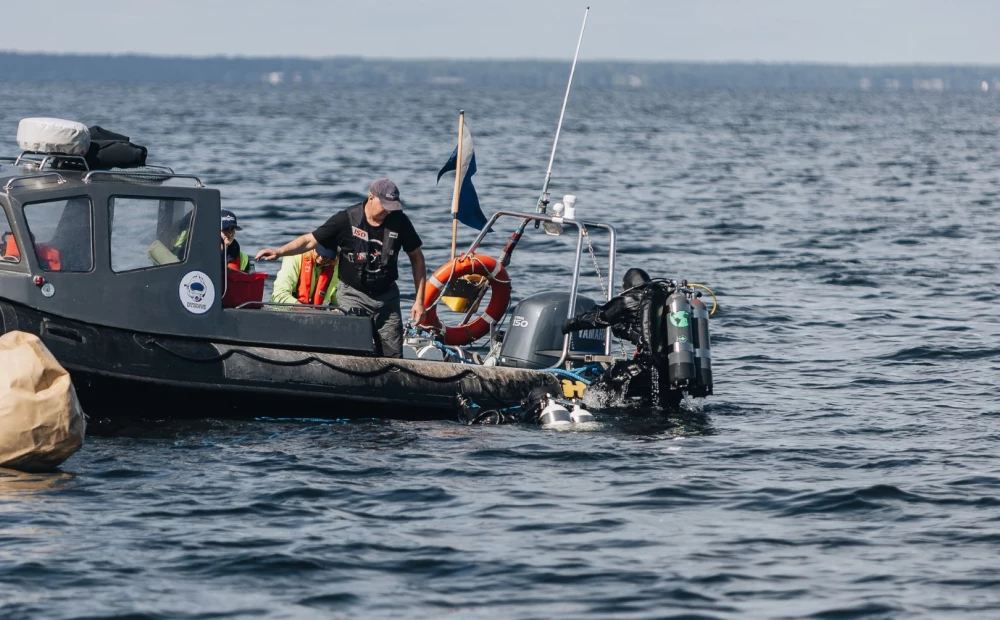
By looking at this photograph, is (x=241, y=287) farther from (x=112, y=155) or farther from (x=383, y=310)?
(x=112, y=155)

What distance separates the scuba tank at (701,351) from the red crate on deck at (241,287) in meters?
3.44

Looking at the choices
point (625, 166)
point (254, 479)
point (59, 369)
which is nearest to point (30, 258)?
point (59, 369)

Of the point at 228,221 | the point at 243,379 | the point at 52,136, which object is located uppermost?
the point at 52,136

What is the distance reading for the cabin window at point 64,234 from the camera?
9.68m

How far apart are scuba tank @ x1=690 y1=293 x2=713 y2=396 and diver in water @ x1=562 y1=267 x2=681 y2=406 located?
320 mm

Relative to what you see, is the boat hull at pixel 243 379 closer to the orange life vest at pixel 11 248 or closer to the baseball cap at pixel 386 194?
the orange life vest at pixel 11 248

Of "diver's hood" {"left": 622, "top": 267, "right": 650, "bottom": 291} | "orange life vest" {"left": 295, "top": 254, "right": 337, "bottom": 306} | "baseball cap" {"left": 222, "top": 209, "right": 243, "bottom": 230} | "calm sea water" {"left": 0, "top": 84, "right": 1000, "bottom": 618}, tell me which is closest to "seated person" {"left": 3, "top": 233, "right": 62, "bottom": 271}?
"calm sea water" {"left": 0, "top": 84, "right": 1000, "bottom": 618}

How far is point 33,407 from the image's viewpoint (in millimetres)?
8547

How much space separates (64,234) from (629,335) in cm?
448

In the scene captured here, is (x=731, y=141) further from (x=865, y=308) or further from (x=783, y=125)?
(x=865, y=308)

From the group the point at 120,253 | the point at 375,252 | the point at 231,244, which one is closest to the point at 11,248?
the point at 120,253

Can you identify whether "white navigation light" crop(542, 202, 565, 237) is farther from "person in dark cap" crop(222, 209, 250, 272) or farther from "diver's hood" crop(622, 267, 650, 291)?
"person in dark cap" crop(222, 209, 250, 272)

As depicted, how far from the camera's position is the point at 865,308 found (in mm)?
17969

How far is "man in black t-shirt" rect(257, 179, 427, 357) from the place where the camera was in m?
10.8
